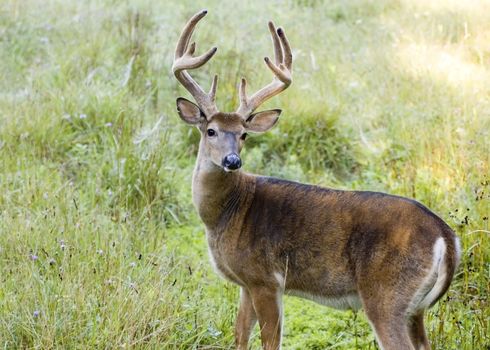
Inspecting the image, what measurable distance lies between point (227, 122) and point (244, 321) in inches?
44.5

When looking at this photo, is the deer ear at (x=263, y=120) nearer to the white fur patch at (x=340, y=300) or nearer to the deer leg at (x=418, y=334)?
the white fur patch at (x=340, y=300)

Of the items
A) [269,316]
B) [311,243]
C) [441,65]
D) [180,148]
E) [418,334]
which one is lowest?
[269,316]

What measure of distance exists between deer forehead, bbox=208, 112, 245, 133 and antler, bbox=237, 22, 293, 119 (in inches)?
4.0

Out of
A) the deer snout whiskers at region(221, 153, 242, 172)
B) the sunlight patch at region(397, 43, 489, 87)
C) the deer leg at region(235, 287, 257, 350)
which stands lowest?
the deer leg at region(235, 287, 257, 350)

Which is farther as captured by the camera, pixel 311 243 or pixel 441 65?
pixel 441 65

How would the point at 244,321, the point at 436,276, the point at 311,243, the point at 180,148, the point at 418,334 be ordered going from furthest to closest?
the point at 180,148 → the point at 244,321 → the point at 311,243 → the point at 418,334 → the point at 436,276

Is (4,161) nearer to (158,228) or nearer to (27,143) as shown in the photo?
(27,143)

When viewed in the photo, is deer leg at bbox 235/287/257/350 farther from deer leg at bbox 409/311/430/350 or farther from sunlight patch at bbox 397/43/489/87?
sunlight patch at bbox 397/43/489/87

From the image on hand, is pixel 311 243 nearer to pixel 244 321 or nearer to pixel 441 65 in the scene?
pixel 244 321

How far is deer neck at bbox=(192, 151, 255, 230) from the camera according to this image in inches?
183

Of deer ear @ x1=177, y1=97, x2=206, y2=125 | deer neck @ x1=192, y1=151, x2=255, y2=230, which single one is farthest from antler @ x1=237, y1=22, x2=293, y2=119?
deer neck @ x1=192, y1=151, x2=255, y2=230

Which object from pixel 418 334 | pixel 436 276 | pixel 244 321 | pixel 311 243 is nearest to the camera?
pixel 436 276

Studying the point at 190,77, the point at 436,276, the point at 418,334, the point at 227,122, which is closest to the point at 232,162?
the point at 227,122

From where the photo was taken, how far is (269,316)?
4.38m
